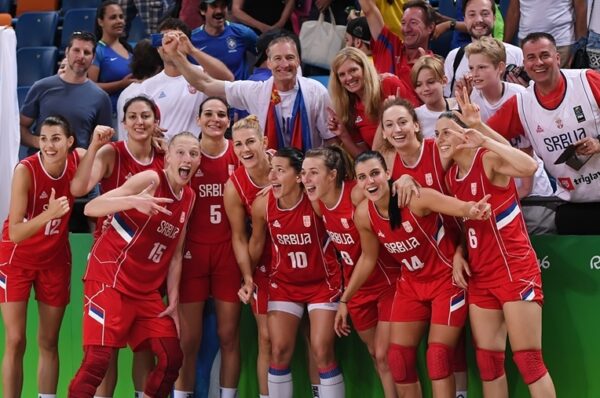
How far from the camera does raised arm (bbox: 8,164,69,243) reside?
754 centimetres

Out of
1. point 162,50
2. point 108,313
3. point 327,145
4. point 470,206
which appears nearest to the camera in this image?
point 470,206

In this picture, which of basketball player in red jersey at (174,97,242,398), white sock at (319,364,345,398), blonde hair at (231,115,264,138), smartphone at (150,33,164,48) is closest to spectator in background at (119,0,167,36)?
smartphone at (150,33,164,48)

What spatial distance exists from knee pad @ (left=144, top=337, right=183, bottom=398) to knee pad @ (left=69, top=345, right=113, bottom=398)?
33 cm

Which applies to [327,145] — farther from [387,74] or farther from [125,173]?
[125,173]

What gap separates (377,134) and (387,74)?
696mm

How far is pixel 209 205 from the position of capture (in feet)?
26.1

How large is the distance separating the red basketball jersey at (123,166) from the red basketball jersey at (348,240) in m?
1.27

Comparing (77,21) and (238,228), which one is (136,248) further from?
(77,21)

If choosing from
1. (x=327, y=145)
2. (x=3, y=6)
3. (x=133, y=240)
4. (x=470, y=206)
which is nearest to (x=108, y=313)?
(x=133, y=240)

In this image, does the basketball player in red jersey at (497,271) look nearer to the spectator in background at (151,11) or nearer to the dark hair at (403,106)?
the dark hair at (403,106)

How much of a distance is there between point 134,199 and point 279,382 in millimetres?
1669

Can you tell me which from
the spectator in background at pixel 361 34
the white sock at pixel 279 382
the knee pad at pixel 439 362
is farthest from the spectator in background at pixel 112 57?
the knee pad at pixel 439 362

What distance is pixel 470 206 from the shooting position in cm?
676

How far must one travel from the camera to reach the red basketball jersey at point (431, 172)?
7.23 meters
